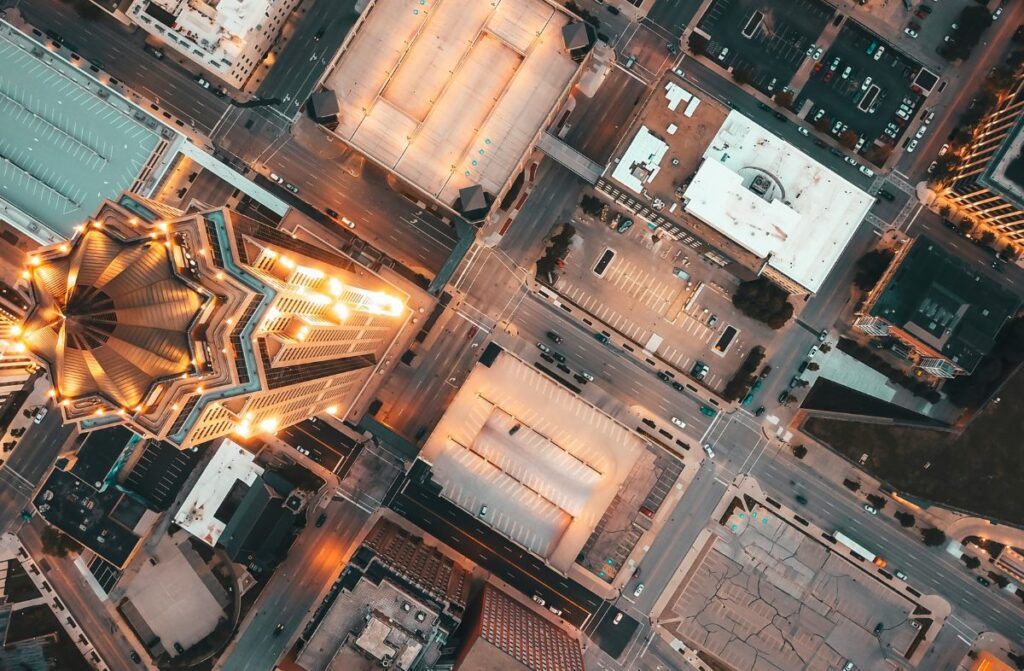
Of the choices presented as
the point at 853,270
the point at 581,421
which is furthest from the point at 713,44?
the point at 581,421

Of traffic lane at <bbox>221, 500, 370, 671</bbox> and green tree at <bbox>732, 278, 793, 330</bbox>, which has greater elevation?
green tree at <bbox>732, 278, 793, 330</bbox>

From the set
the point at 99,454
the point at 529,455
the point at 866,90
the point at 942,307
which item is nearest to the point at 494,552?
the point at 529,455

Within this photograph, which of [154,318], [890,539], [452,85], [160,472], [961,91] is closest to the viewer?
[154,318]

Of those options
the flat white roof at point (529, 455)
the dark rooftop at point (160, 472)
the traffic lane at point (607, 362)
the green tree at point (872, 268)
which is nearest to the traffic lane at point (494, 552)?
the flat white roof at point (529, 455)

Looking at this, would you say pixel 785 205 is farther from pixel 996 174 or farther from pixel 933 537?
pixel 933 537

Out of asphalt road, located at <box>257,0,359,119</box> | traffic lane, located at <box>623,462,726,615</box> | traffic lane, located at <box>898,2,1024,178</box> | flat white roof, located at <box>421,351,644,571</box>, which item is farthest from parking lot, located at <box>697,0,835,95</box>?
traffic lane, located at <box>623,462,726,615</box>

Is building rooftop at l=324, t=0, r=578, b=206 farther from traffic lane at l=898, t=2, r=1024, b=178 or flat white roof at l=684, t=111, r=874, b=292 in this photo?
traffic lane at l=898, t=2, r=1024, b=178

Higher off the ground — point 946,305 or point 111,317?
point 946,305
